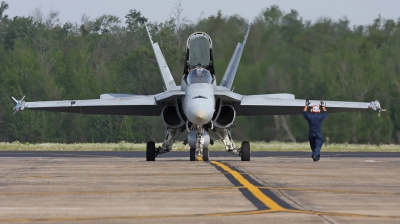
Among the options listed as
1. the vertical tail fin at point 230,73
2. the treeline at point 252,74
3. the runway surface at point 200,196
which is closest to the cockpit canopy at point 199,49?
the vertical tail fin at point 230,73

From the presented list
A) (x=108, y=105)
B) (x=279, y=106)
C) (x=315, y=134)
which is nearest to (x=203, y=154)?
(x=315, y=134)

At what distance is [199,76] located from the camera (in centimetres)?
1959

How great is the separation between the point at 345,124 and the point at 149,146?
14.7 m

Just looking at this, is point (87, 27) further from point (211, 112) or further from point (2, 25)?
point (211, 112)

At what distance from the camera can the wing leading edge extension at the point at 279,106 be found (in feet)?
70.3

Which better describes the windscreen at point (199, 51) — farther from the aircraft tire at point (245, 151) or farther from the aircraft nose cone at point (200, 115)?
the aircraft nose cone at point (200, 115)

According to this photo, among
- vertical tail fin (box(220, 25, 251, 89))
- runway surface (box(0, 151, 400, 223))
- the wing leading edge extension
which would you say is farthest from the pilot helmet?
runway surface (box(0, 151, 400, 223))

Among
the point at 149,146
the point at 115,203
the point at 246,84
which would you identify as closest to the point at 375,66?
the point at 246,84

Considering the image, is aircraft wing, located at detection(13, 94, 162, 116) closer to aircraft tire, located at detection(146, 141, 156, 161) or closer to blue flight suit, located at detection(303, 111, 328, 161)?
aircraft tire, located at detection(146, 141, 156, 161)

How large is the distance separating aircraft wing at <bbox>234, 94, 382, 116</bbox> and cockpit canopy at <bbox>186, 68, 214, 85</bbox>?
1731mm

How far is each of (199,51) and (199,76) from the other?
2.79 feet

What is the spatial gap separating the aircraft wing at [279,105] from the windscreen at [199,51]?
5.50 ft

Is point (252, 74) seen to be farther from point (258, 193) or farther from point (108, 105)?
point (258, 193)

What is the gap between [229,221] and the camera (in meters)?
7.41
